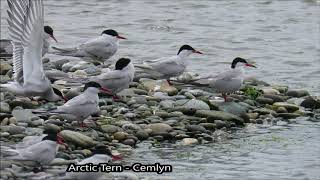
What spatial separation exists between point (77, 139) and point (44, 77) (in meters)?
1.15

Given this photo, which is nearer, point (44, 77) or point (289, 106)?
point (44, 77)

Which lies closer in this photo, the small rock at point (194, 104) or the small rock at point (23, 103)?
the small rock at point (23, 103)

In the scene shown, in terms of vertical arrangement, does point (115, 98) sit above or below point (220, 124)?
above

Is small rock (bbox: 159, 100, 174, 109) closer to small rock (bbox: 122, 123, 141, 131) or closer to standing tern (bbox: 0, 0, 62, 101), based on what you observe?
small rock (bbox: 122, 123, 141, 131)

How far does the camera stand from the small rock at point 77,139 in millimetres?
7984

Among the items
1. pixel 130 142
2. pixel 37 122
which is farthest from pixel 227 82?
pixel 37 122

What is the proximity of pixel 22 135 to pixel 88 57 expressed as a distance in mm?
3632

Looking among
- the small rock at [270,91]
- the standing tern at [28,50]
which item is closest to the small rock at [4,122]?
the standing tern at [28,50]

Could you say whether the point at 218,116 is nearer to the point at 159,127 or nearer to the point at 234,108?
the point at 234,108

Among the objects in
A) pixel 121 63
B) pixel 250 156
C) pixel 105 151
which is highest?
pixel 121 63

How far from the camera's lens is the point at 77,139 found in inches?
314

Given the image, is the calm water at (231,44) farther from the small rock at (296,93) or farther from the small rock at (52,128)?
the small rock at (52,128)

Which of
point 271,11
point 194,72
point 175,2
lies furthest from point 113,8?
point 194,72

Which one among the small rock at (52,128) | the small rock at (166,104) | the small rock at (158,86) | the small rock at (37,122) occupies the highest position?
the small rock at (158,86)
